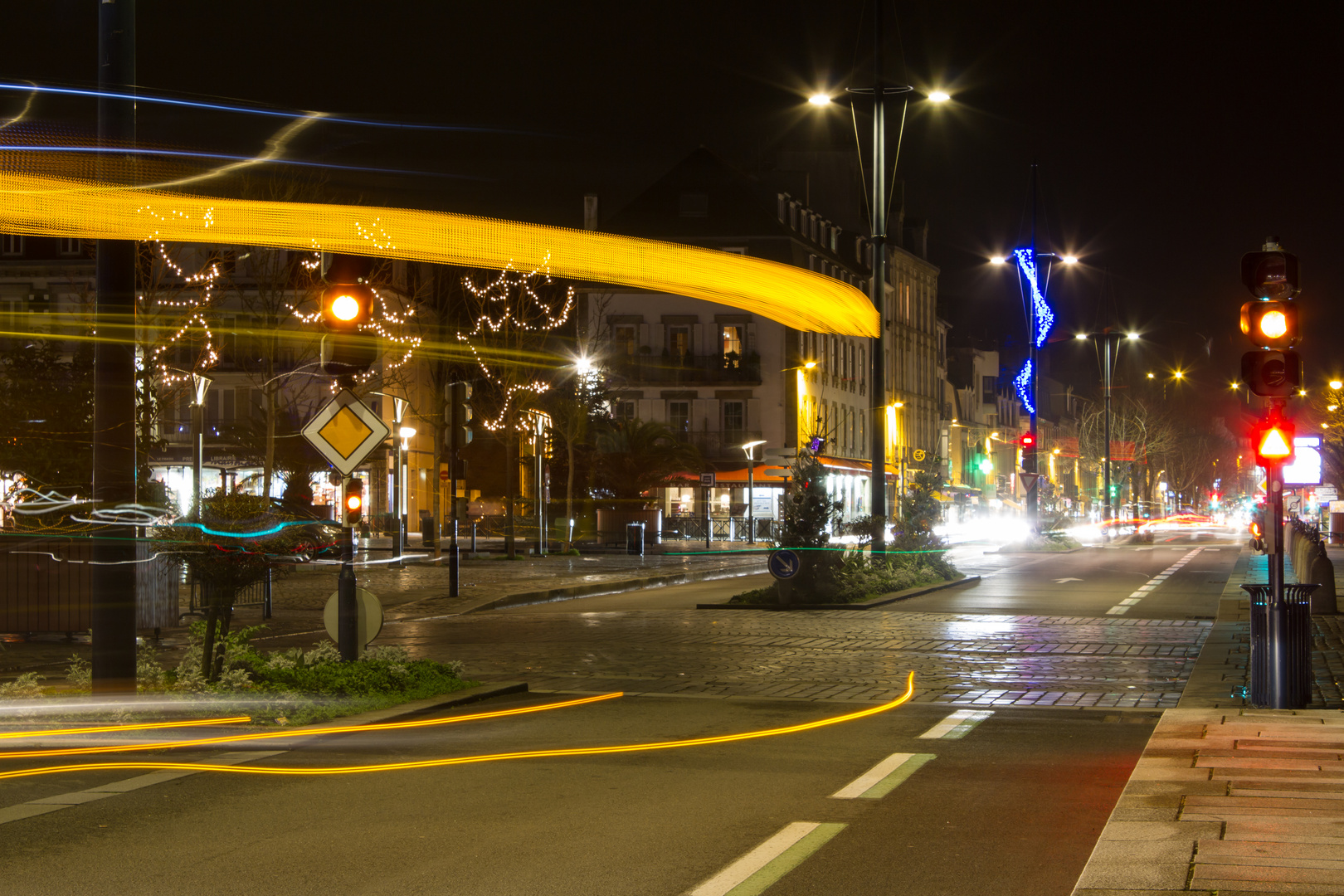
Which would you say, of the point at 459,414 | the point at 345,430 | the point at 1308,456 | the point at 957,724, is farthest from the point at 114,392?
the point at 1308,456

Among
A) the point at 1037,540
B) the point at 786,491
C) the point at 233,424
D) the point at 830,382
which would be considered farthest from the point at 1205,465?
the point at 786,491

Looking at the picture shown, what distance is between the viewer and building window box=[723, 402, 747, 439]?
68875mm

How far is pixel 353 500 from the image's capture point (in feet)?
37.7

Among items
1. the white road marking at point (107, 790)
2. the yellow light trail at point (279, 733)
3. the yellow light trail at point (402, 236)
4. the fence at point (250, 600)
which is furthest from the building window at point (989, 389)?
the white road marking at point (107, 790)

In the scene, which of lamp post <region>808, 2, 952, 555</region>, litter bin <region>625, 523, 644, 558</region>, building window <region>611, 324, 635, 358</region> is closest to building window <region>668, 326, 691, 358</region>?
building window <region>611, 324, 635, 358</region>

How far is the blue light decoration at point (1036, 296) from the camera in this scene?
44094mm

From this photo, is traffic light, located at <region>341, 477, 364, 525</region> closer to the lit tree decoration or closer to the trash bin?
the lit tree decoration

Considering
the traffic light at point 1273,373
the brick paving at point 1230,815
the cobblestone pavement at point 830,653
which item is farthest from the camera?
the cobblestone pavement at point 830,653

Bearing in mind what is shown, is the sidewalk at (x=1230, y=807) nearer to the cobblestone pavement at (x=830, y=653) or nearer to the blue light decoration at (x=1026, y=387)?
the cobblestone pavement at (x=830, y=653)

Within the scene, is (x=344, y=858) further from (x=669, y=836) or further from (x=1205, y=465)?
(x=1205, y=465)

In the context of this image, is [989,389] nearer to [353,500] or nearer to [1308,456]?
[1308,456]

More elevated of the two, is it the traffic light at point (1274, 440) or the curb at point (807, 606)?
the traffic light at point (1274, 440)

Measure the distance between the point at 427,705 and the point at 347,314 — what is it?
9.81 ft

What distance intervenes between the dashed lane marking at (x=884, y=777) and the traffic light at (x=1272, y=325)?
3.98 metres
